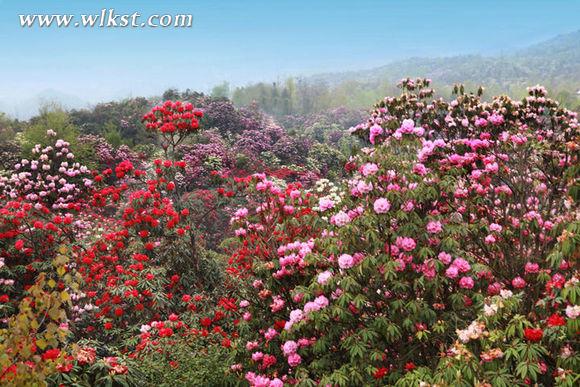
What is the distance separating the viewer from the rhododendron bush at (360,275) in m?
3.79

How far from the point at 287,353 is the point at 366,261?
1304 mm

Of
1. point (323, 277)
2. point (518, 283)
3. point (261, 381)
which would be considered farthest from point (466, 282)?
point (261, 381)

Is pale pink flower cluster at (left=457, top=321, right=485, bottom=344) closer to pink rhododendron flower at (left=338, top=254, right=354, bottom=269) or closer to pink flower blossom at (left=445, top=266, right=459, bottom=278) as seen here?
pink flower blossom at (left=445, top=266, right=459, bottom=278)

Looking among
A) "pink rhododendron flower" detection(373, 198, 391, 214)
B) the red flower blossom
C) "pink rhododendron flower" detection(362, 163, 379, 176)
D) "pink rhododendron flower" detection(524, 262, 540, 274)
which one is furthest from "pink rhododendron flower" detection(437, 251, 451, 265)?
"pink rhododendron flower" detection(524, 262, 540, 274)

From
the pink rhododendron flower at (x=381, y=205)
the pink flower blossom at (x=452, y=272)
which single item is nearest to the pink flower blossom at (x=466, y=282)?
the pink flower blossom at (x=452, y=272)

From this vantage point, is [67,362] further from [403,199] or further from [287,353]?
[403,199]

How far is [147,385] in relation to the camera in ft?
19.0

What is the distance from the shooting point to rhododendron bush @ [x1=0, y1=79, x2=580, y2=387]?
149 inches

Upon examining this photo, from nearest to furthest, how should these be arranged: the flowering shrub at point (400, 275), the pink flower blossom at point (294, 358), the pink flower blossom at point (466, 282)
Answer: the flowering shrub at point (400, 275)
the pink flower blossom at point (466, 282)
the pink flower blossom at point (294, 358)

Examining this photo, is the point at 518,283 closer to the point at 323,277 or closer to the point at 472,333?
the point at 472,333

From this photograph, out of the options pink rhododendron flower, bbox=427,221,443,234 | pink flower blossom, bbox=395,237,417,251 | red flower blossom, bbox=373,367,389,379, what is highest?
pink rhododendron flower, bbox=427,221,443,234

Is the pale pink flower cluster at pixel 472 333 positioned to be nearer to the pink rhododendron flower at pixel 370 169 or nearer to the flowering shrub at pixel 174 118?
the pink rhododendron flower at pixel 370 169

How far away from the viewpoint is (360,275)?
5145 mm

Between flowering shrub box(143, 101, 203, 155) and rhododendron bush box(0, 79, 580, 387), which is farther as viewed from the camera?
flowering shrub box(143, 101, 203, 155)
